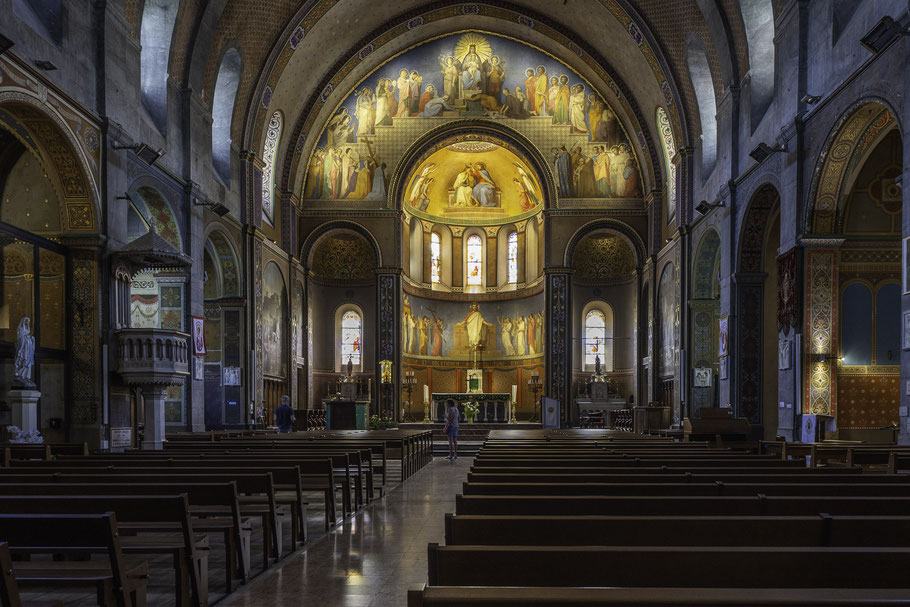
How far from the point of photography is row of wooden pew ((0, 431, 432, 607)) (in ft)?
12.6

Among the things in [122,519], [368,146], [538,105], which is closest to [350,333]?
[368,146]

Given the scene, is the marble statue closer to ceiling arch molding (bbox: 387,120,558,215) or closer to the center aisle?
the center aisle

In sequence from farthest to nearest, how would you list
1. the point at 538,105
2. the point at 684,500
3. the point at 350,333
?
1. the point at 350,333
2. the point at 538,105
3. the point at 684,500

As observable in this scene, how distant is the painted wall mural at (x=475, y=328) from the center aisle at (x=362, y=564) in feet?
81.6

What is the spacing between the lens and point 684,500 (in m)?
3.93

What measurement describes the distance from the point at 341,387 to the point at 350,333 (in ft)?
11.7

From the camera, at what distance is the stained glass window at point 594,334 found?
33.1 metres

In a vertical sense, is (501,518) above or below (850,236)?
below

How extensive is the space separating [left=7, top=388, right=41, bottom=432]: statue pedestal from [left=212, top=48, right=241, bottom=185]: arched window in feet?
38.4

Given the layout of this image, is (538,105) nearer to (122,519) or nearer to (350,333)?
(350,333)

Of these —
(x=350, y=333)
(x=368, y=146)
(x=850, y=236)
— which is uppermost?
(x=368, y=146)

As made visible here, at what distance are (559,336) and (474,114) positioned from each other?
957 centimetres

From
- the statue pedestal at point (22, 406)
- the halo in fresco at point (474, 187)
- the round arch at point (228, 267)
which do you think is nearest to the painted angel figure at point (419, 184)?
the halo in fresco at point (474, 187)

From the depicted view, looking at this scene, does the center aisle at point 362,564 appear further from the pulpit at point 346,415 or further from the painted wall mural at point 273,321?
the painted wall mural at point 273,321
